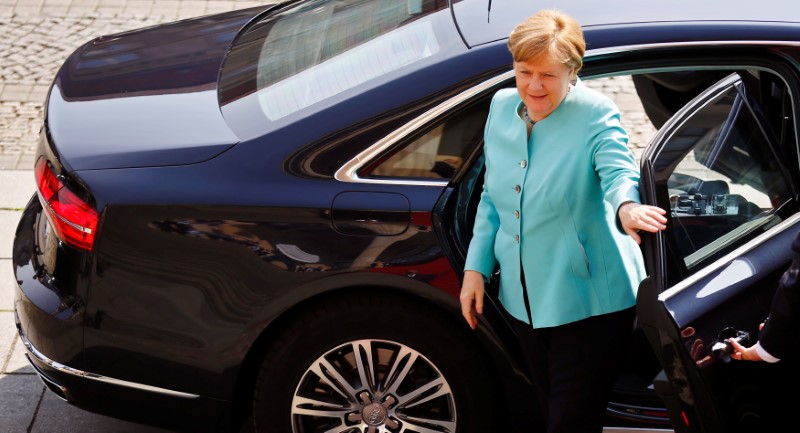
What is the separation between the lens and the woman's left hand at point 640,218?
262cm

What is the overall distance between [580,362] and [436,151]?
30.5 inches

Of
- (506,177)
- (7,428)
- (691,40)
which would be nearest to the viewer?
(506,177)

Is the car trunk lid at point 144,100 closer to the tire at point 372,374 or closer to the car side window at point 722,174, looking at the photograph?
the tire at point 372,374

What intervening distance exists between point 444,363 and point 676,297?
0.91 metres

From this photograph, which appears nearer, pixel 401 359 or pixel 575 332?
pixel 575 332

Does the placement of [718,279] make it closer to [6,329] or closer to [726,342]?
[726,342]

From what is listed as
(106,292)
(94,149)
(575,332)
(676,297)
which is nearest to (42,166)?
(94,149)

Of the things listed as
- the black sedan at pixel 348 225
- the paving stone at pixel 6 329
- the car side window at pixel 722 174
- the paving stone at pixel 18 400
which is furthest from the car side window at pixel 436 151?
the paving stone at pixel 6 329

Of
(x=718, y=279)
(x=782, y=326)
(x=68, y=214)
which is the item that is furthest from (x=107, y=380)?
(x=782, y=326)

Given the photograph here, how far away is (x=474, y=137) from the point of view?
3.37 metres

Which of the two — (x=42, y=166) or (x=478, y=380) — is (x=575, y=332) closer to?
(x=478, y=380)

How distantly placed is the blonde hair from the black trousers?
0.68m

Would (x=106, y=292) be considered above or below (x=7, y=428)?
above

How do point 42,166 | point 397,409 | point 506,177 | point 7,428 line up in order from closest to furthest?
point 506,177 → point 397,409 → point 42,166 → point 7,428
